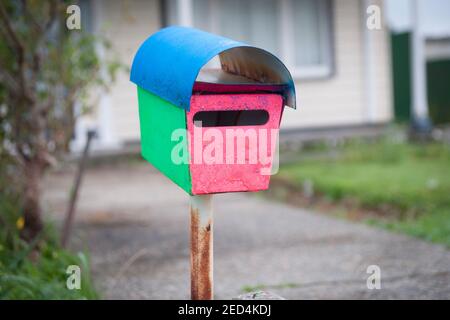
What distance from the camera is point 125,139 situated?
10.8 meters

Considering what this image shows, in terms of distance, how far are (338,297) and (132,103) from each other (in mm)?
7020

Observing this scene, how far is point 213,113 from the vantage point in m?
3.09

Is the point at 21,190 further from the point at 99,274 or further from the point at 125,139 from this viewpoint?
the point at 125,139

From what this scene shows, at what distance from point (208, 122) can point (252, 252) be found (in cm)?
262

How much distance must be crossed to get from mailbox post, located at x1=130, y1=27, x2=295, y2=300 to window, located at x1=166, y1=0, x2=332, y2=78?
26.9ft

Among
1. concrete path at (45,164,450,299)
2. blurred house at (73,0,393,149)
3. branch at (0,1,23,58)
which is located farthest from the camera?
blurred house at (73,0,393,149)

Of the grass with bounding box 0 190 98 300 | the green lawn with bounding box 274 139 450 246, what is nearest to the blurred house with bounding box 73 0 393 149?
the green lawn with bounding box 274 139 450 246

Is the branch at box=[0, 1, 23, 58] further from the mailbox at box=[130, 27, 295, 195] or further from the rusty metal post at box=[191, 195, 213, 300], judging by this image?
the rusty metal post at box=[191, 195, 213, 300]

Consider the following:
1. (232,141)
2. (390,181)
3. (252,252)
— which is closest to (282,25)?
(390,181)

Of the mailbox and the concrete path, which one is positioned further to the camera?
the concrete path

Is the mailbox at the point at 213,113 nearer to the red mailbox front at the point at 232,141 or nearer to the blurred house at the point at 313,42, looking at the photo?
the red mailbox front at the point at 232,141

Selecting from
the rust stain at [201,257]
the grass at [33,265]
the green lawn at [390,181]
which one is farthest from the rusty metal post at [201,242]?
the green lawn at [390,181]

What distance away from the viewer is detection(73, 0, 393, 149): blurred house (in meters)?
11.1
